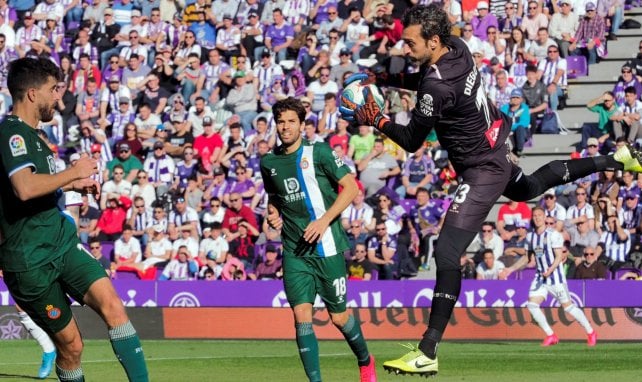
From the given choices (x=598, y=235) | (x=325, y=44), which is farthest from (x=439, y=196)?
(x=325, y=44)

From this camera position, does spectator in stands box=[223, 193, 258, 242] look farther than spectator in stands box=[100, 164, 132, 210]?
Result: No

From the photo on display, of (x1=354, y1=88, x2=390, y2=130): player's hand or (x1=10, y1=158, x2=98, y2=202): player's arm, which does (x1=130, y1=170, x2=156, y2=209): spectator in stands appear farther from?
(x1=10, y1=158, x2=98, y2=202): player's arm

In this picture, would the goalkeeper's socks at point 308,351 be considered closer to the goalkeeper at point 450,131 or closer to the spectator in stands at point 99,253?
the goalkeeper at point 450,131

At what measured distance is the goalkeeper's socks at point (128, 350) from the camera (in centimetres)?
877

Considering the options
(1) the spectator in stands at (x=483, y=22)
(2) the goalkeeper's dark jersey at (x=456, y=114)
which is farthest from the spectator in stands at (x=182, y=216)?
(2) the goalkeeper's dark jersey at (x=456, y=114)

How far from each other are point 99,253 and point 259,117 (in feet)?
15.4

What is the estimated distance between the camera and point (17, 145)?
857cm

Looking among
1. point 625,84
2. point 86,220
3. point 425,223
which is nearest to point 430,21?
point 425,223

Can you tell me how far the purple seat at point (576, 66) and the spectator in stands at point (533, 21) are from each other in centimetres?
98

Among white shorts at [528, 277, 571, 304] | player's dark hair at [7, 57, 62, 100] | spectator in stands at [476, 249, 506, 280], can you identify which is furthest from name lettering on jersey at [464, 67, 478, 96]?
spectator in stands at [476, 249, 506, 280]

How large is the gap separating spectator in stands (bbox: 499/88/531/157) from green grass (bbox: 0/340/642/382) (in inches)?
222

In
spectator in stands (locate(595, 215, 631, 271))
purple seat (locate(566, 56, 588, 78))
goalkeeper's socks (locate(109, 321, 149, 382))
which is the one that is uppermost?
goalkeeper's socks (locate(109, 321, 149, 382))

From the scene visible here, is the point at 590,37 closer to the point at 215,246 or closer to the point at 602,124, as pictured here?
the point at 602,124

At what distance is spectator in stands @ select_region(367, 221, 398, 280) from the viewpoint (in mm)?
22422
